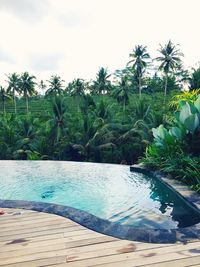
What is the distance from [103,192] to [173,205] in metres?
1.42

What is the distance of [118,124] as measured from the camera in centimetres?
1825

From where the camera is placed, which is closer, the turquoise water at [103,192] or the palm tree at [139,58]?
the turquoise water at [103,192]

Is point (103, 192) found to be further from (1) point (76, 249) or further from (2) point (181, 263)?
(2) point (181, 263)

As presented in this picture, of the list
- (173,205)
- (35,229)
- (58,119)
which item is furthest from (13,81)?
(35,229)

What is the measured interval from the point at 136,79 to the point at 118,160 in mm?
15212

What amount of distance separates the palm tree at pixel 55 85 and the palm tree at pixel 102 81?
4.06m

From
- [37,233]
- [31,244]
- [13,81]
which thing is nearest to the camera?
[31,244]

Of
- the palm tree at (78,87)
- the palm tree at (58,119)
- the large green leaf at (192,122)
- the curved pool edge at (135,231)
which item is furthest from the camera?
the palm tree at (78,87)

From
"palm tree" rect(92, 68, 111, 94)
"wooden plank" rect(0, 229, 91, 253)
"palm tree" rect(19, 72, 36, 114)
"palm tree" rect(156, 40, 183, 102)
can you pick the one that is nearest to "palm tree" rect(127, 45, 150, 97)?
"palm tree" rect(156, 40, 183, 102)

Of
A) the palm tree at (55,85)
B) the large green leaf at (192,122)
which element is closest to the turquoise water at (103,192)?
the large green leaf at (192,122)

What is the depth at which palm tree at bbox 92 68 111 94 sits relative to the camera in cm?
2915

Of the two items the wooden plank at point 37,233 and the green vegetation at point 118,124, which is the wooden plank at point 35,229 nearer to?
the wooden plank at point 37,233

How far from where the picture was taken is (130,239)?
82.3 inches

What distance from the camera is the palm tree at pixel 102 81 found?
29150mm
